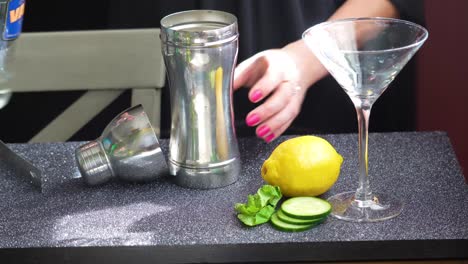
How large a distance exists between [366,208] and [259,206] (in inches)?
5.1

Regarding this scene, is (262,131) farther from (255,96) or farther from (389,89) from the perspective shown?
(389,89)

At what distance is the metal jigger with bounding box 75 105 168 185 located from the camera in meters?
1.07

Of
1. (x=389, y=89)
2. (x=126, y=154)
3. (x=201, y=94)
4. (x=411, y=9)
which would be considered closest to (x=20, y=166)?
(x=126, y=154)

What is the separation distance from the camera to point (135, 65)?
163cm

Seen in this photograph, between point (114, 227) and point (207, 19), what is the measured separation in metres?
0.28

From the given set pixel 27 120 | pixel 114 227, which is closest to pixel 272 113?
pixel 114 227

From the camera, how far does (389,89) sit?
1.88m

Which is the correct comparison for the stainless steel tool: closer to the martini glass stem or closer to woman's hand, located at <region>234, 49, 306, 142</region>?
woman's hand, located at <region>234, 49, 306, 142</region>

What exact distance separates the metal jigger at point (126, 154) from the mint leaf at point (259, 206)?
14 cm

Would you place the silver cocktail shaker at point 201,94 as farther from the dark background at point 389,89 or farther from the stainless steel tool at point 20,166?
the dark background at point 389,89

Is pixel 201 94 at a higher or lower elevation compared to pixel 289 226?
higher

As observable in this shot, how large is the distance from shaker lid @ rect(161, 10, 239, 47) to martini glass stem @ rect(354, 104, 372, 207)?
0.58 ft

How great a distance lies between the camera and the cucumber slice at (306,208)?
3.17 ft

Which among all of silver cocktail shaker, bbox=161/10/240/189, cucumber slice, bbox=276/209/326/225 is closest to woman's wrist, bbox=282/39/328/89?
silver cocktail shaker, bbox=161/10/240/189
